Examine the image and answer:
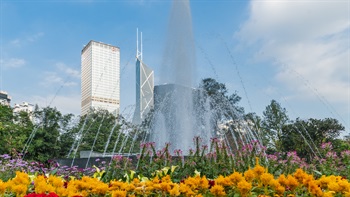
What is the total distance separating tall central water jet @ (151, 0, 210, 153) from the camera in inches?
546

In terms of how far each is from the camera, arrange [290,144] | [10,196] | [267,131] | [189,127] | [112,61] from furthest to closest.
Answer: [112,61] → [267,131] → [290,144] → [189,127] → [10,196]

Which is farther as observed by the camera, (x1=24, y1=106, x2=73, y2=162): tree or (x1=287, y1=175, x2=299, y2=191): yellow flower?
(x1=24, y1=106, x2=73, y2=162): tree

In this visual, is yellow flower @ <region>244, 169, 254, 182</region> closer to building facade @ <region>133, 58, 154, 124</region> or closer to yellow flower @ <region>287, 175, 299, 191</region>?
yellow flower @ <region>287, 175, 299, 191</region>

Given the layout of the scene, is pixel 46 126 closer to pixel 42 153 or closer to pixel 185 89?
pixel 42 153

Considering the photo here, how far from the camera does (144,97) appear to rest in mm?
67125

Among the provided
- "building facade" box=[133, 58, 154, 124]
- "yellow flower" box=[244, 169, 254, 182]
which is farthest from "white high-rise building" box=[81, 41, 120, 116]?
"yellow flower" box=[244, 169, 254, 182]

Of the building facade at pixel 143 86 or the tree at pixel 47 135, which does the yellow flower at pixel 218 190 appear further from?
the building facade at pixel 143 86

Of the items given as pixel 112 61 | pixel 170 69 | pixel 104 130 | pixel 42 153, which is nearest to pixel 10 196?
pixel 170 69

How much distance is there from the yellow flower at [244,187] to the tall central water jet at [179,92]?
410 inches

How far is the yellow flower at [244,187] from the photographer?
2.73 meters

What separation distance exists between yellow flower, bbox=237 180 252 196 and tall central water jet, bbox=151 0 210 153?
34.2 feet

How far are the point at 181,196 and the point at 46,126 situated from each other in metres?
22.0

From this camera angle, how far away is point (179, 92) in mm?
14633

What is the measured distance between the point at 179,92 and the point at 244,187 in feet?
39.2
